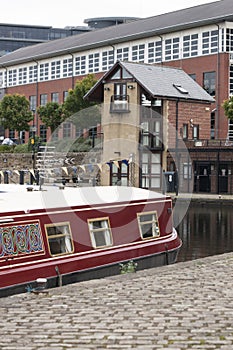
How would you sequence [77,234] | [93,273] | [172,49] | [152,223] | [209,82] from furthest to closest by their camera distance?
1. [172,49]
2. [209,82]
3. [152,223]
4. [93,273]
5. [77,234]

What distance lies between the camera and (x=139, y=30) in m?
54.1

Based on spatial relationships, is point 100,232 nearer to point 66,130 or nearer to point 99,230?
point 99,230

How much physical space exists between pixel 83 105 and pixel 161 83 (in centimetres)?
802

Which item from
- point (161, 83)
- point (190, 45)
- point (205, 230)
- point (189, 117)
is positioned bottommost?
point (205, 230)

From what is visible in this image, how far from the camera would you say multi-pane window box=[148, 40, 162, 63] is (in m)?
51.0

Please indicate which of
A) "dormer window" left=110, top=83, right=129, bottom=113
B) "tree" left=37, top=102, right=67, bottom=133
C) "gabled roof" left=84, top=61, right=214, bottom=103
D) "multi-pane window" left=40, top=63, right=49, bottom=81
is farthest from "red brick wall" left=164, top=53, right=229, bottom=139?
"multi-pane window" left=40, top=63, right=49, bottom=81

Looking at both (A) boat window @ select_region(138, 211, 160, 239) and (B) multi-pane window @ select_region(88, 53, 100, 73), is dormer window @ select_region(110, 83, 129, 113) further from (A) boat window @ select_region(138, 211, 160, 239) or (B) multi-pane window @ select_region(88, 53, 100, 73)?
(A) boat window @ select_region(138, 211, 160, 239)

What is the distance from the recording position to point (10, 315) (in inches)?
327

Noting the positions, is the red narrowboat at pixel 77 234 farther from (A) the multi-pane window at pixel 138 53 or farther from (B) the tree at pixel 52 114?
(B) the tree at pixel 52 114

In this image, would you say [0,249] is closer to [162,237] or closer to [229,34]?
[162,237]

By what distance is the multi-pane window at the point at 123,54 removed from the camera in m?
53.8

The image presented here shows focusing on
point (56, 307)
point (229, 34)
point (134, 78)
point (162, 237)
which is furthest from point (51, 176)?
point (56, 307)

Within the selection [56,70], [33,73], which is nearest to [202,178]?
[56,70]

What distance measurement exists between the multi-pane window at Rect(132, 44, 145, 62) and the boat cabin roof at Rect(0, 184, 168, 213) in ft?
121
